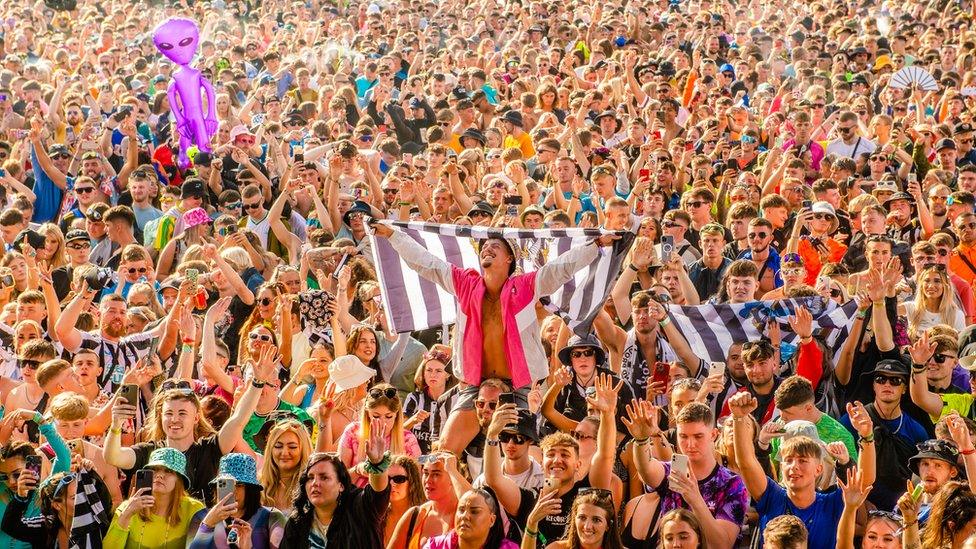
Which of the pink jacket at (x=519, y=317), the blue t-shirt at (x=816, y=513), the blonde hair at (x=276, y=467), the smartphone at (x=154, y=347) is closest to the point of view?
the blue t-shirt at (x=816, y=513)

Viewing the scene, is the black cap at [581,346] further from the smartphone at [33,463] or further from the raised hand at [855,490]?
the smartphone at [33,463]

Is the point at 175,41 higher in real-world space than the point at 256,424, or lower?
lower

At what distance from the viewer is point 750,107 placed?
50.4 ft

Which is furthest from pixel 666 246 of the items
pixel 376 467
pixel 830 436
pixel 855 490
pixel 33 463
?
pixel 33 463

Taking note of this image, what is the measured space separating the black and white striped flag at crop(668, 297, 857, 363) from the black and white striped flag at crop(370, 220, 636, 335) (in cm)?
71

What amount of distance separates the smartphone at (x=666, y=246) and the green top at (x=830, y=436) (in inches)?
110

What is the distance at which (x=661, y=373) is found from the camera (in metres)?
8.70

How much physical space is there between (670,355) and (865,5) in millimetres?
13305

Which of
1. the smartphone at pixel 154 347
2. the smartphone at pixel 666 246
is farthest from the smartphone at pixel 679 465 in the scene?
the smartphone at pixel 154 347

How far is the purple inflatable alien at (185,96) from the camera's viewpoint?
14.6 meters

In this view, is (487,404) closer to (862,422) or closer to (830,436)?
(830,436)

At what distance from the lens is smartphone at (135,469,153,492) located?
714 cm

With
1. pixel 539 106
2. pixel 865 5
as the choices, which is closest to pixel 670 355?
pixel 539 106

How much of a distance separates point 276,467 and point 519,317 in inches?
63.3
